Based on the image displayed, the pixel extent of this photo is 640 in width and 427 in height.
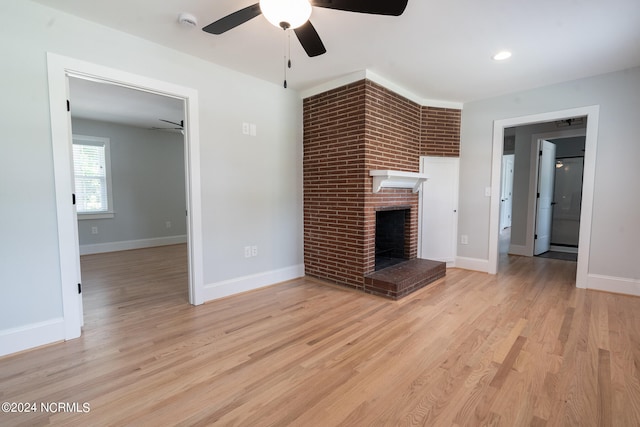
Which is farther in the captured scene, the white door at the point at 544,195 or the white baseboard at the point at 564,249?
the white baseboard at the point at 564,249

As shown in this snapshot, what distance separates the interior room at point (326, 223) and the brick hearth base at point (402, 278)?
0.04 meters

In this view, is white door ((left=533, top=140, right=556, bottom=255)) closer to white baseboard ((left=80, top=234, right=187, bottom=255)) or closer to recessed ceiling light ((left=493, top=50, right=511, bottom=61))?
recessed ceiling light ((left=493, top=50, right=511, bottom=61))

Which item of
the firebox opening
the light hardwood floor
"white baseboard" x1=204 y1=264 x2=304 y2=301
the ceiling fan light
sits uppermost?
the ceiling fan light

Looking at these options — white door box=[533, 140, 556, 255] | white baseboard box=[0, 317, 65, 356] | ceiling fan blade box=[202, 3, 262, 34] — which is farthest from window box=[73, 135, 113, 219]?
white door box=[533, 140, 556, 255]

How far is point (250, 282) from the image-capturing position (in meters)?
3.45

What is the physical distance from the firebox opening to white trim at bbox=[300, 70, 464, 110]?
62.1 inches

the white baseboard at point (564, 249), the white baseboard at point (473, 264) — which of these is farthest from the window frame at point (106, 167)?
the white baseboard at point (564, 249)

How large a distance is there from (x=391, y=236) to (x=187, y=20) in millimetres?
3477

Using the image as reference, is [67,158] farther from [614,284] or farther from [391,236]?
[614,284]

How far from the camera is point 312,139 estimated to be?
151 inches

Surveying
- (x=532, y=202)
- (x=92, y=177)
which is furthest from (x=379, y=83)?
(x=92, y=177)

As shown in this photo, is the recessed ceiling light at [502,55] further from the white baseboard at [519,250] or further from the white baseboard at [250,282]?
the white baseboard at [519,250]

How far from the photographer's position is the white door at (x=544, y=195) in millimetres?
5184

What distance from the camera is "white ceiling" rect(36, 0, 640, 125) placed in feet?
6.93
